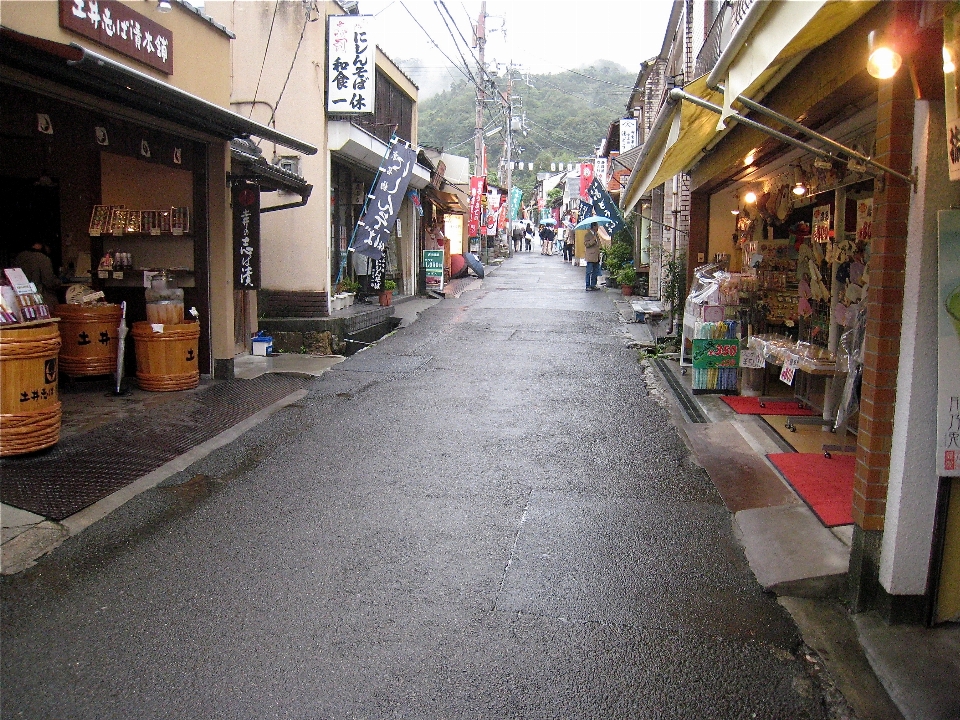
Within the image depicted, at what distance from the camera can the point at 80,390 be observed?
9445 mm

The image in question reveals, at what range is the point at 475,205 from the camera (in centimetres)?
3475

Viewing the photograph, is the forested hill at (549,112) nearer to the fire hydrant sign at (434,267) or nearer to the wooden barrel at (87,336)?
the fire hydrant sign at (434,267)

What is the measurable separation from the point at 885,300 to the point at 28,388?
639 cm

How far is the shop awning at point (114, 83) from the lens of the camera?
5812 mm

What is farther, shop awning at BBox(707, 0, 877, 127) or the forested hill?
the forested hill

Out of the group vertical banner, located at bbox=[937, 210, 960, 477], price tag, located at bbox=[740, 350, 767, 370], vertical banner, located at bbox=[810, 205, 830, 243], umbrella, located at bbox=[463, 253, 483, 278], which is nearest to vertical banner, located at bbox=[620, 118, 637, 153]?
umbrella, located at bbox=[463, 253, 483, 278]

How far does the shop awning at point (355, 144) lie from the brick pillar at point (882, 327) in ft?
37.9

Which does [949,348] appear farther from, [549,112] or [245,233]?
[549,112]

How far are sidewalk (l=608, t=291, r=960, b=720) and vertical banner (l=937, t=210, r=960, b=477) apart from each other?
0.90 meters

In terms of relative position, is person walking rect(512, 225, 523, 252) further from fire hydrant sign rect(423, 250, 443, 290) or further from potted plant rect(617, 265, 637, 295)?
fire hydrant sign rect(423, 250, 443, 290)

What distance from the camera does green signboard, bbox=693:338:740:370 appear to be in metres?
9.83

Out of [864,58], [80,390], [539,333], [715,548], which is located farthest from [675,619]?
[539,333]

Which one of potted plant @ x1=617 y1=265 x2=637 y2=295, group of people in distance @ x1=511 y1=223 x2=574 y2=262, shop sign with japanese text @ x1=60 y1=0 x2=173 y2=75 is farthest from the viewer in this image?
group of people in distance @ x1=511 y1=223 x2=574 y2=262

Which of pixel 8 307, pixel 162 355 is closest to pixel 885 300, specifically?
pixel 8 307
